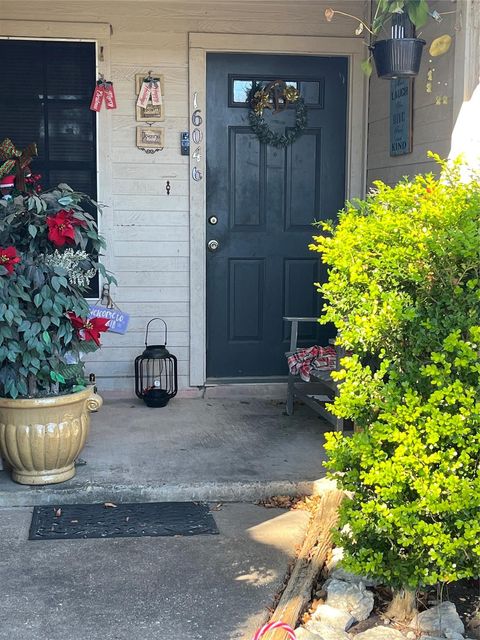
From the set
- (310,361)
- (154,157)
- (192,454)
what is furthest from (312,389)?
(154,157)

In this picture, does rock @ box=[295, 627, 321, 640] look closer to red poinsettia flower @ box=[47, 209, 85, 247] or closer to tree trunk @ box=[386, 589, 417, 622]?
tree trunk @ box=[386, 589, 417, 622]

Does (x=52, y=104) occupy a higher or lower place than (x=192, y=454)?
higher

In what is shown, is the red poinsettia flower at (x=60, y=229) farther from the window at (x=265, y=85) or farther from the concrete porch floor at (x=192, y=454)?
the window at (x=265, y=85)

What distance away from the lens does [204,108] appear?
5555 millimetres

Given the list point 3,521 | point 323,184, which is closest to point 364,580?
point 3,521

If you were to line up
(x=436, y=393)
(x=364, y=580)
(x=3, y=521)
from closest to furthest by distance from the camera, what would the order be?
(x=436, y=393) → (x=364, y=580) → (x=3, y=521)

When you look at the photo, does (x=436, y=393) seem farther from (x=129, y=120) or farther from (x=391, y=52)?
(x=129, y=120)

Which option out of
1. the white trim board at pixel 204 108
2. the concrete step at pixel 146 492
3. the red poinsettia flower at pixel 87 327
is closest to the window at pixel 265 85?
the white trim board at pixel 204 108

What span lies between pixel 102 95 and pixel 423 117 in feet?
6.75

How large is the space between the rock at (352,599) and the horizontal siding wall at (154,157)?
2923 millimetres

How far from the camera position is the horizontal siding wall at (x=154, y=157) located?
5457 mm

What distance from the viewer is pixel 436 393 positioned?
8.54 ft

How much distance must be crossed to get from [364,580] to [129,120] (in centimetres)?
355

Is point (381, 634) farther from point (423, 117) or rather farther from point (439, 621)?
point (423, 117)
